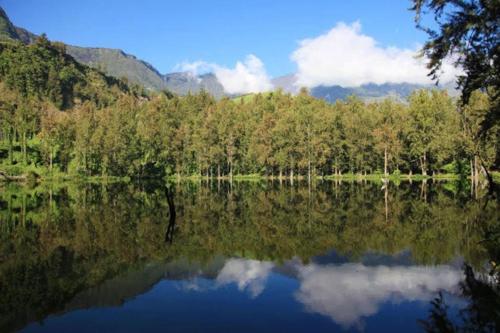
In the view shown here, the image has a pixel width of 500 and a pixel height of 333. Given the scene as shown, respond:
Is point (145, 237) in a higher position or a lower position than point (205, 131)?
lower

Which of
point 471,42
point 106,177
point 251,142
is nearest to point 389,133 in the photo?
point 251,142

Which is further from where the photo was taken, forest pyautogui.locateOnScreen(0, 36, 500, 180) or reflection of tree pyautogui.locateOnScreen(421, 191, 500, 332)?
forest pyautogui.locateOnScreen(0, 36, 500, 180)

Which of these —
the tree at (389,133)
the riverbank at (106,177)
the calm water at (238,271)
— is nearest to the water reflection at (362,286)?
the calm water at (238,271)

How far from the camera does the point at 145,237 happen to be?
28.1 meters

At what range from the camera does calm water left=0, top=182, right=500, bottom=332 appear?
14.4 meters

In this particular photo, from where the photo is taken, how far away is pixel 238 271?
20281mm

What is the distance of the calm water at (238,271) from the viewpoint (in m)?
14.4

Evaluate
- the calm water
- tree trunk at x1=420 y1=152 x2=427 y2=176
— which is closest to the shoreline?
tree trunk at x1=420 y1=152 x2=427 y2=176

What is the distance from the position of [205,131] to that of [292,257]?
10625 cm

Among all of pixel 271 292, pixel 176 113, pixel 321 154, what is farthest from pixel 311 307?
pixel 176 113

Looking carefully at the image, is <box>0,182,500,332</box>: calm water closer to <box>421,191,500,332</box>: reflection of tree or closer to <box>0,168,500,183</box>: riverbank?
<box>421,191,500,332</box>: reflection of tree

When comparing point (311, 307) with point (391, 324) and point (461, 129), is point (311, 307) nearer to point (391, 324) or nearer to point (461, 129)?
point (391, 324)

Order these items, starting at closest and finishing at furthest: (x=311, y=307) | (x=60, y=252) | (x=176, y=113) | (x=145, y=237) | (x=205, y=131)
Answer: (x=311, y=307), (x=60, y=252), (x=145, y=237), (x=205, y=131), (x=176, y=113)

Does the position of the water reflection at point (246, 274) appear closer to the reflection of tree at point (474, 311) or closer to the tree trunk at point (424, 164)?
the reflection of tree at point (474, 311)
